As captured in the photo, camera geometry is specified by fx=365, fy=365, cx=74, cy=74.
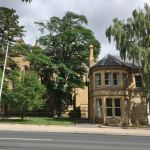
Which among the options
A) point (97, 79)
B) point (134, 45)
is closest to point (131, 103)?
point (97, 79)

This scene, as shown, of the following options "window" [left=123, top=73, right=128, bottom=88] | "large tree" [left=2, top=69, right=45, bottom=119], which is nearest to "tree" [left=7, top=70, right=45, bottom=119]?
"large tree" [left=2, top=69, right=45, bottom=119]

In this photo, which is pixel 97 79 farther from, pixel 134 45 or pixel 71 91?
→ pixel 71 91

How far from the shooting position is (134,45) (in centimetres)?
3956

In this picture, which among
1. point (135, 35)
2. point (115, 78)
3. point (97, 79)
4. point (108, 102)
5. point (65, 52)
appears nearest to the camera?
point (135, 35)

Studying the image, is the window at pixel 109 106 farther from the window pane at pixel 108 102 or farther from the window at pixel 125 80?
the window at pixel 125 80

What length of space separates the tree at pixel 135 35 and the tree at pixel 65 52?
48.9 ft

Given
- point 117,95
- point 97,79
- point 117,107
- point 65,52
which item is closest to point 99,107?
point 117,107

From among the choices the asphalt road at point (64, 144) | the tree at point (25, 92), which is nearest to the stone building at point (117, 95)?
the tree at point (25, 92)

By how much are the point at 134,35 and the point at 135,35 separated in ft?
0.37

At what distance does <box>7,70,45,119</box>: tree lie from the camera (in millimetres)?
43250

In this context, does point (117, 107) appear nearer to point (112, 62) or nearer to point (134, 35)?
point (112, 62)

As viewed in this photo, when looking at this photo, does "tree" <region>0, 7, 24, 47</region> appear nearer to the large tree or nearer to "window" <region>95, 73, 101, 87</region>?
the large tree

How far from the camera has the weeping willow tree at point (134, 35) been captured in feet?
130

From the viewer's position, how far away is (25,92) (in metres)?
43.8
